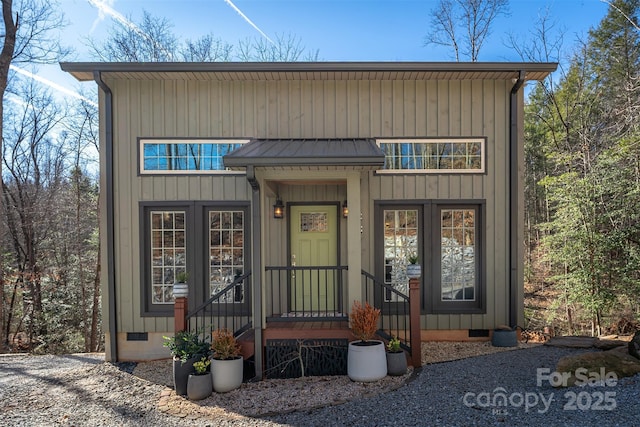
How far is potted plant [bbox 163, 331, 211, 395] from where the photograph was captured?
458cm

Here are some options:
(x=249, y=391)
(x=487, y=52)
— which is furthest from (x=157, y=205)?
(x=487, y=52)

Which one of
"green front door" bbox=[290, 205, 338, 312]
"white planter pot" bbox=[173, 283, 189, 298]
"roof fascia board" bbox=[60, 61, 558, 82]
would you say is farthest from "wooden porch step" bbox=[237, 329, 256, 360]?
"roof fascia board" bbox=[60, 61, 558, 82]

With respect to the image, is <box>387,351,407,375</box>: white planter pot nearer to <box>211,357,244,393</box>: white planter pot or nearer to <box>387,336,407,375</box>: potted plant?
<box>387,336,407,375</box>: potted plant

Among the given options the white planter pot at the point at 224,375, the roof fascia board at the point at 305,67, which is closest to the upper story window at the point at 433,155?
the roof fascia board at the point at 305,67

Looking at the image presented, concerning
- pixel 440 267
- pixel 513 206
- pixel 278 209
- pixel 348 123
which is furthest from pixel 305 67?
pixel 513 206

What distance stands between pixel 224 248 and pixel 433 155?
11.4 ft

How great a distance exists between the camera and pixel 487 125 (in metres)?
6.14

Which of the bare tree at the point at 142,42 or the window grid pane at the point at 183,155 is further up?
the bare tree at the point at 142,42

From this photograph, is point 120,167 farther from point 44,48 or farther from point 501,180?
point 44,48

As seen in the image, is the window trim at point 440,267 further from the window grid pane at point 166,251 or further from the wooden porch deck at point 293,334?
the window grid pane at point 166,251

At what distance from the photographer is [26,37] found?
33.8 feet

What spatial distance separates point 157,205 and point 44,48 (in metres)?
7.84

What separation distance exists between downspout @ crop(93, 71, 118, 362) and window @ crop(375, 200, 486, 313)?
13.0 ft

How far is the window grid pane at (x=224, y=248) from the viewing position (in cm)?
618
